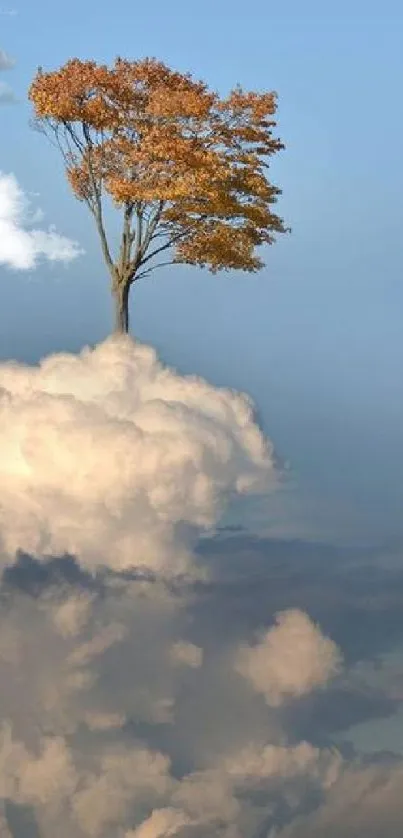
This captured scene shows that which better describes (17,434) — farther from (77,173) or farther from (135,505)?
(77,173)

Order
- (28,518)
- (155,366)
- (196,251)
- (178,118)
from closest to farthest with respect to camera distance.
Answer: (28,518), (155,366), (178,118), (196,251)

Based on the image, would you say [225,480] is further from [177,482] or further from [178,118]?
[178,118]

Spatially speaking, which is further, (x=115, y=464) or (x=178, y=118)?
(x=178, y=118)

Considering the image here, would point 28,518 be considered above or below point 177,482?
below

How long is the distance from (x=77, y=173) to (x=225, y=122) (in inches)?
157

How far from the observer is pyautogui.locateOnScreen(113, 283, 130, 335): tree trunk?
30578 mm

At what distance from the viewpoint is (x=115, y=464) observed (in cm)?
2052

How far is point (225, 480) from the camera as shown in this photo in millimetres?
21609

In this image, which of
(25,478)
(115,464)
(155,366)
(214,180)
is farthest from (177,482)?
(214,180)

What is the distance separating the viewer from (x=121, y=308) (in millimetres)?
30672

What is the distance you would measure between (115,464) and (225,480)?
2.20m

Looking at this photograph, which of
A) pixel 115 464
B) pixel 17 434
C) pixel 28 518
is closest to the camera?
pixel 28 518

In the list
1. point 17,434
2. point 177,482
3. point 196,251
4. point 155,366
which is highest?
point 196,251

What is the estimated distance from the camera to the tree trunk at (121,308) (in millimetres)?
30578
